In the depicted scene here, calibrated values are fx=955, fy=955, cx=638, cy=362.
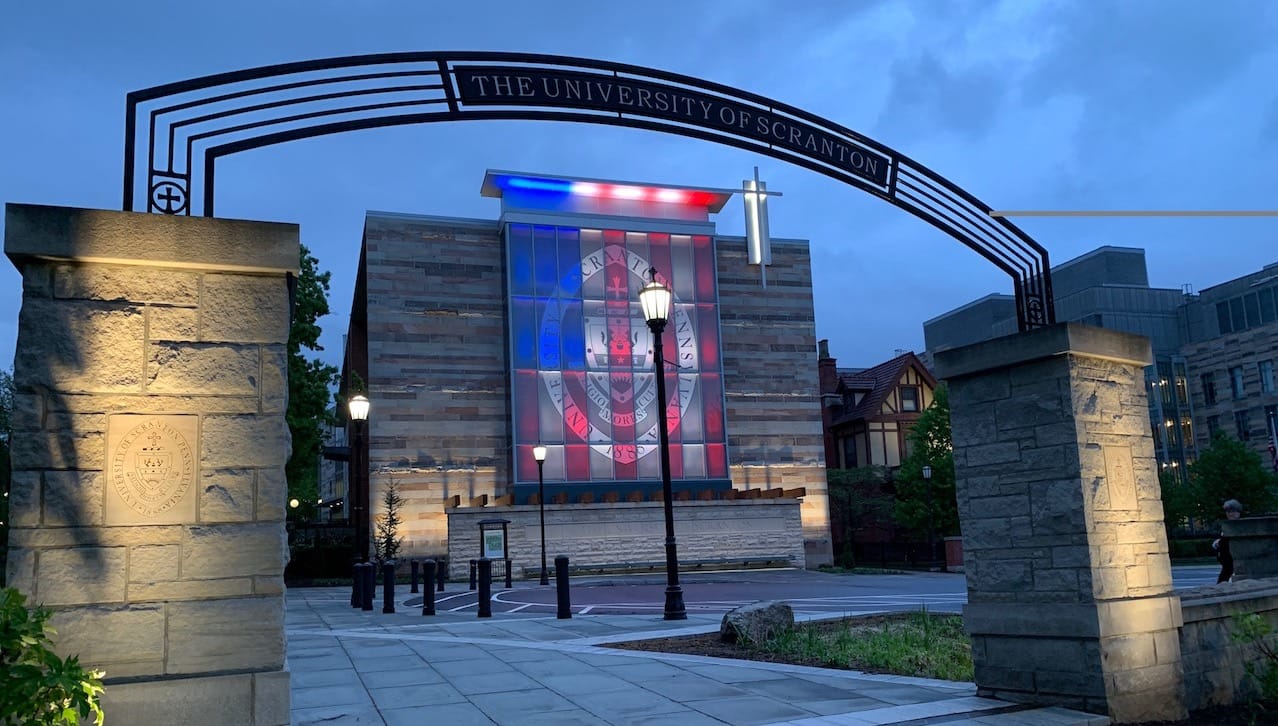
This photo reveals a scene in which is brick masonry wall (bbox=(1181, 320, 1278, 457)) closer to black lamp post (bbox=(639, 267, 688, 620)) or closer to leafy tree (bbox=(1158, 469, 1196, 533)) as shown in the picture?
leafy tree (bbox=(1158, 469, 1196, 533))

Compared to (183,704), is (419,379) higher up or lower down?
higher up

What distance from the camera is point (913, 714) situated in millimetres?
7594

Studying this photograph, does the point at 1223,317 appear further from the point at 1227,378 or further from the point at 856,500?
the point at 856,500

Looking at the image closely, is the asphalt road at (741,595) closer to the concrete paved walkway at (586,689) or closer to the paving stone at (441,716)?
the concrete paved walkway at (586,689)

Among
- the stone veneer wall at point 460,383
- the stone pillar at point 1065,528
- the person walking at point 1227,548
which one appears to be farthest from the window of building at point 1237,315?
the stone pillar at point 1065,528

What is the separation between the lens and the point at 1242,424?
61.9 metres

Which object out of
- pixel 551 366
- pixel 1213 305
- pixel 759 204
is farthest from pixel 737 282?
pixel 1213 305

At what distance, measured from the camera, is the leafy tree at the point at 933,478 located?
4228 cm

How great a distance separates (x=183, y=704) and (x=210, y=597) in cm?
57

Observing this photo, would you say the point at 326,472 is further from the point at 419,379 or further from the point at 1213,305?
the point at 1213,305

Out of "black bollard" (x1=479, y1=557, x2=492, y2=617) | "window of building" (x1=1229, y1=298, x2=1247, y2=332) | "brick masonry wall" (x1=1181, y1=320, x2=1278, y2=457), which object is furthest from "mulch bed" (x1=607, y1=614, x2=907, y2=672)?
"window of building" (x1=1229, y1=298, x2=1247, y2=332)

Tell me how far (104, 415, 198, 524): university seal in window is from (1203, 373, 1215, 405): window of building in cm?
7322

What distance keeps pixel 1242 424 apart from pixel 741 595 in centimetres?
5232

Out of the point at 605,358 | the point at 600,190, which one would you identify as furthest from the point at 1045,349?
the point at 600,190
